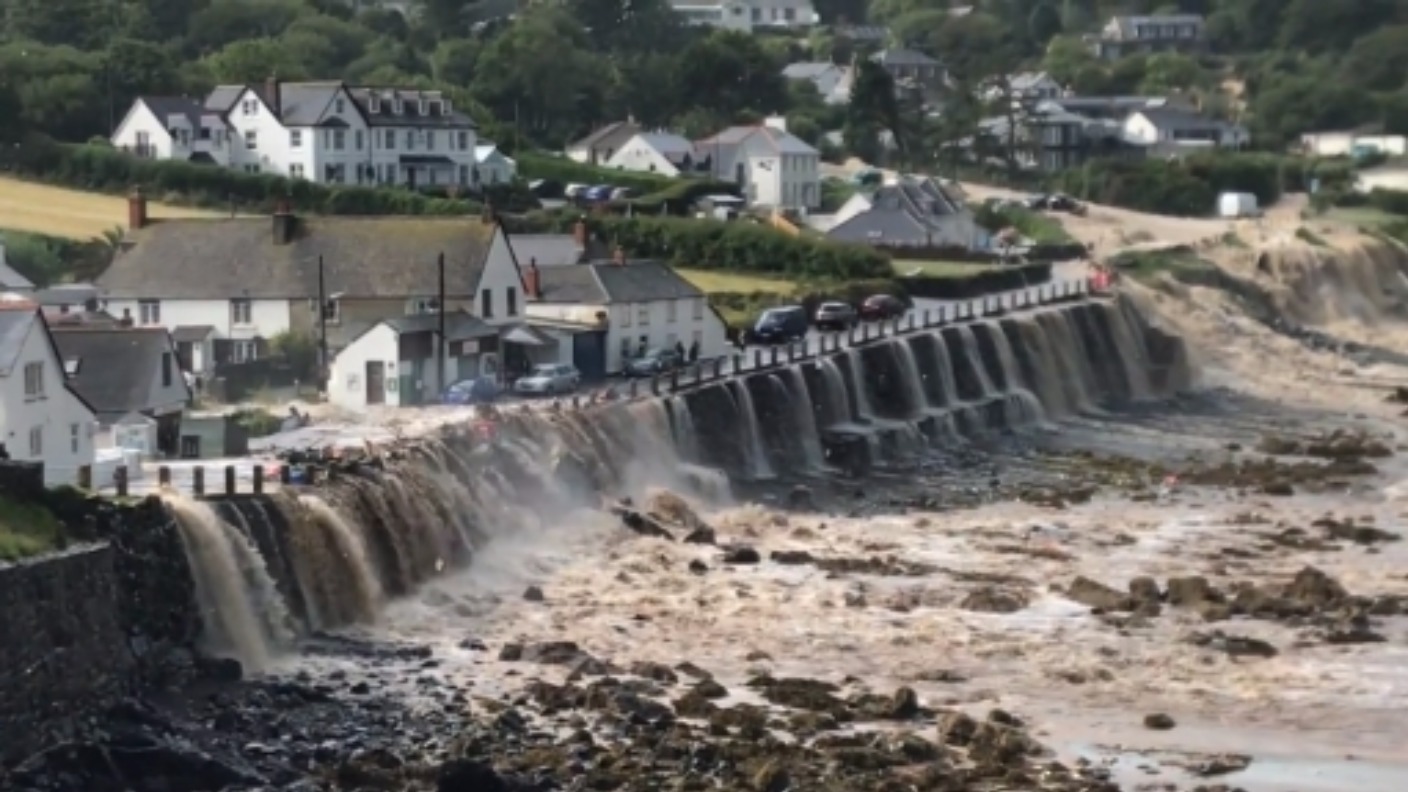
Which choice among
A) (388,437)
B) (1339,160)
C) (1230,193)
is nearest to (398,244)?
(388,437)

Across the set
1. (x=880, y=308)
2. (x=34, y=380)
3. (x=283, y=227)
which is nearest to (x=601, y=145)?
(x=880, y=308)

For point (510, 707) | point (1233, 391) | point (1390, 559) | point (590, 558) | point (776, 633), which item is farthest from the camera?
point (1233, 391)

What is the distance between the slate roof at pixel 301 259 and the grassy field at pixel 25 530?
23.4 m

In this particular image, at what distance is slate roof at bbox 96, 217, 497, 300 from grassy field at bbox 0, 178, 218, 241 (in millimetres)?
12966

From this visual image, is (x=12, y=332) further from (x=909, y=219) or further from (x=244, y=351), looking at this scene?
(x=909, y=219)

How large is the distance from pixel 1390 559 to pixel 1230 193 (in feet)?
250

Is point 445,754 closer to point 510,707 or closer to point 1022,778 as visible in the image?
point 510,707

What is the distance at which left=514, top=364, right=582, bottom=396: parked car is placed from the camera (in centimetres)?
6000

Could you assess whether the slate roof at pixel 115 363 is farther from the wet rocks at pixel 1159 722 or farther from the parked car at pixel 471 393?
the wet rocks at pixel 1159 722

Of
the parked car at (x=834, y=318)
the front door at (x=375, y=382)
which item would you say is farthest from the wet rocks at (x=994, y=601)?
the parked car at (x=834, y=318)

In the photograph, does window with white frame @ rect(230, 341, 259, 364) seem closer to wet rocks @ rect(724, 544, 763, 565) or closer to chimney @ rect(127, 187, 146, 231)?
chimney @ rect(127, 187, 146, 231)

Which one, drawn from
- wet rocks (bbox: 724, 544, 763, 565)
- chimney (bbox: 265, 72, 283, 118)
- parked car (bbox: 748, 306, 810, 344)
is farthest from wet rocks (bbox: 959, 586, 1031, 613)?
chimney (bbox: 265, 72, 283, 118)

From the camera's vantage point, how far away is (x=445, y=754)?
119 ft

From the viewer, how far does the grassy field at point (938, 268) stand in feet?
288
